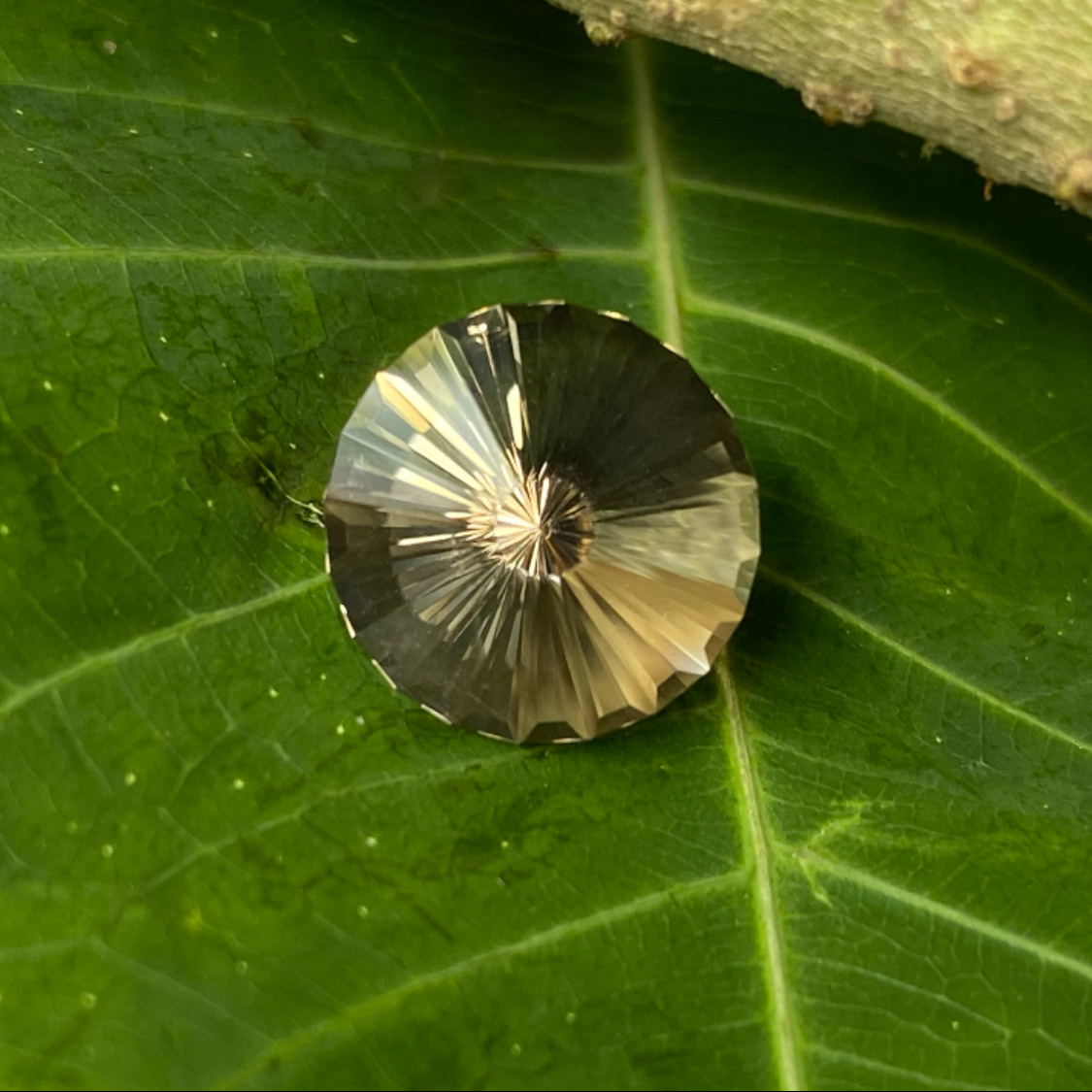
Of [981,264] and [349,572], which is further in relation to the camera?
[981,264]

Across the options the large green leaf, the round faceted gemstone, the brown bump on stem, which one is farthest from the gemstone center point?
the brown bump on stem

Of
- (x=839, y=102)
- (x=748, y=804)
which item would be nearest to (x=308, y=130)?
(x=839, y=102)

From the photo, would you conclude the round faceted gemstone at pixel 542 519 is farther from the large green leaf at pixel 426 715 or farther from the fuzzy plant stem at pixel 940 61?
the fuzzy plant stem at pixel 940 61

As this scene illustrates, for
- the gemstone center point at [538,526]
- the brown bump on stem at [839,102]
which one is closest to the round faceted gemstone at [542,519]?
the gemstone center point at [538,526]

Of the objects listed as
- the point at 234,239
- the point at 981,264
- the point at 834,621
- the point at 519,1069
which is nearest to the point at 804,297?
the point at 981,264

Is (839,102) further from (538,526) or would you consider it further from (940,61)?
(538,526)

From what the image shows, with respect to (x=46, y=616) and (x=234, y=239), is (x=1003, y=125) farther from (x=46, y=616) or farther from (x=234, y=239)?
(x=46, y=616)

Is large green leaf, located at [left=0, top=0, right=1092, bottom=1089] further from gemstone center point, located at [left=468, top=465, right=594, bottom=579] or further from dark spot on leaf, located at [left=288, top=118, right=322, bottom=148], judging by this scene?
gemstone center point, located at [left=468, top=465, right=594, bottom=579]
